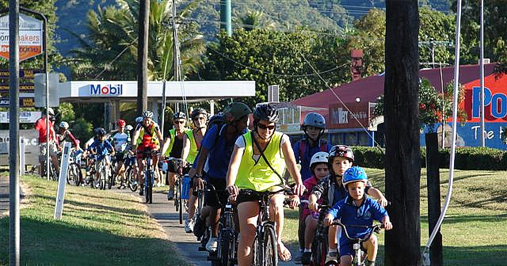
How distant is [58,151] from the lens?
28.8 metres

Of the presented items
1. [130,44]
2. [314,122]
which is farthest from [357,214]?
[130,44]

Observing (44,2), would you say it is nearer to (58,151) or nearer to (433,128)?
(433,128)

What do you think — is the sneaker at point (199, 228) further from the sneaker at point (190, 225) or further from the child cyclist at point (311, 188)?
the sneaker at point (190, 225)

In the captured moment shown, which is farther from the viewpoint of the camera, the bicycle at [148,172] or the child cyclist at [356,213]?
the bicycle at [148,172]

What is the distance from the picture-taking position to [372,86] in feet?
204

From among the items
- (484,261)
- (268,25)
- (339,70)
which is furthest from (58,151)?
(268,25)

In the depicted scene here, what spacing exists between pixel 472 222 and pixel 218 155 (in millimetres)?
11256

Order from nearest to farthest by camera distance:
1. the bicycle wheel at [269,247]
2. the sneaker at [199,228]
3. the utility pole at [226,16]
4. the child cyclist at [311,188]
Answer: the bicycle wheel at [269,247], the child cyclist at [311,188], the sneaker at [199,228], the utility pole at [226,16]

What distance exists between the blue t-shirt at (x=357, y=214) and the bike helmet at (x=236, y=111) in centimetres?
293

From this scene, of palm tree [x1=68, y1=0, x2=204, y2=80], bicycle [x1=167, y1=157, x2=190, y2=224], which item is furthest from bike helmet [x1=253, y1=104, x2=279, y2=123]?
palm tree [x1=68, y1=0, x2=204, y2=80]

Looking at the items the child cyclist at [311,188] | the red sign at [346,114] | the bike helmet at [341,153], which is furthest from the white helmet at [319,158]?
the red sign at [346,114]

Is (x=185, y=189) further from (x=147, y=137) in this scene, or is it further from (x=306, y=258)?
(x=306, y=258)

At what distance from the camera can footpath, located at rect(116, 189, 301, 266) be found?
47.1 feet

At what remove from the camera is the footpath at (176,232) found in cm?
1435
